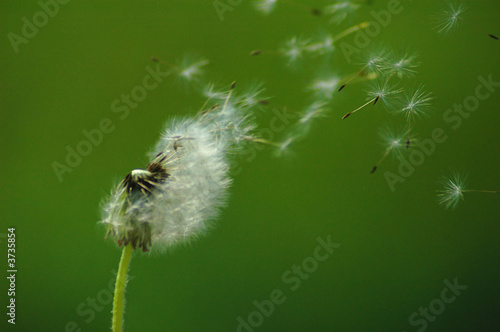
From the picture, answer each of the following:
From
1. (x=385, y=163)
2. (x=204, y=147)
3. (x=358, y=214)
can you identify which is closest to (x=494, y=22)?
(x=385, y=163)

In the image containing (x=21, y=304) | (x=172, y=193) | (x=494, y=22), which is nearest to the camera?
(x=172, y=193)

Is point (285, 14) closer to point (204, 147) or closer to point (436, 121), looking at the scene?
point (436, 121)

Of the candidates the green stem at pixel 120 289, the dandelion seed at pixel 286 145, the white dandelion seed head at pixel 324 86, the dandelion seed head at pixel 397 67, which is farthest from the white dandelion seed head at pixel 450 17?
the green stem at pixel 120 289

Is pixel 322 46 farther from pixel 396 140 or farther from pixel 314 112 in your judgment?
pixel 396 140

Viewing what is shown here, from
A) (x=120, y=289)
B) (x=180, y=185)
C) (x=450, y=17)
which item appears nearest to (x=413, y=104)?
(x=450, y=17)

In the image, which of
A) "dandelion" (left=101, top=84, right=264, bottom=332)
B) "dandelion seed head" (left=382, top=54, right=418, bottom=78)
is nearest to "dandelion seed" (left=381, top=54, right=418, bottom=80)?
"dandelion seed head" (left=382, top=54, right=418, bottom=78)

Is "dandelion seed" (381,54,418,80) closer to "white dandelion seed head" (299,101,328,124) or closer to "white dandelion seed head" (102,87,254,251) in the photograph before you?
"white dandelion seed head" (299,101,328,124)

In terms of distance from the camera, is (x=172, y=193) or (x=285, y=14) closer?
(x=172, y=193)
